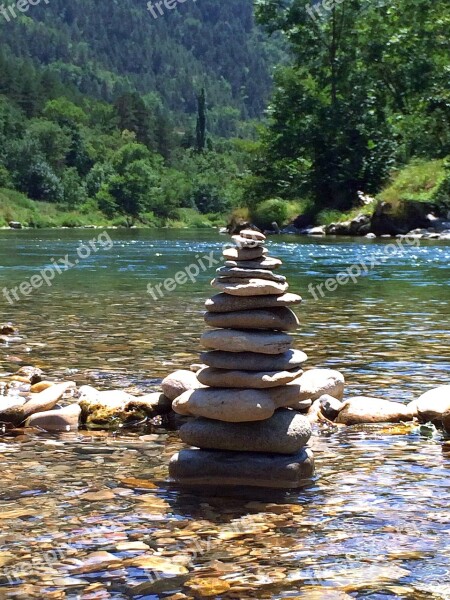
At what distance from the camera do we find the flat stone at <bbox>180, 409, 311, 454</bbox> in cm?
663

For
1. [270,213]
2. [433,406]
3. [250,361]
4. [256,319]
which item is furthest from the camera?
[270,213]

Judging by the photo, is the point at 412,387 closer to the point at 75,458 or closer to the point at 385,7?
the point at 75,458

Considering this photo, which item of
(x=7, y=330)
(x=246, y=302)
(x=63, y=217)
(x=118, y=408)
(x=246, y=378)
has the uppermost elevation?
(x=246, y=302)

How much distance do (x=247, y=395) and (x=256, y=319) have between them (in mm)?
664

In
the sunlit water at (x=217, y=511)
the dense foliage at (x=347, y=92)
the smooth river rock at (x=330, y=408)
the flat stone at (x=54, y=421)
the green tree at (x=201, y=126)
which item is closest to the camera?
the sunlit water at (x=217, y=511)

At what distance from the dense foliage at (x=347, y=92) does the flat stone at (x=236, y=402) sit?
160ft

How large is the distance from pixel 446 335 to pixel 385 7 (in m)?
48.5

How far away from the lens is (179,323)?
15.2 m

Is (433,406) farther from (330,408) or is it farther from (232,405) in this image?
(232,405)

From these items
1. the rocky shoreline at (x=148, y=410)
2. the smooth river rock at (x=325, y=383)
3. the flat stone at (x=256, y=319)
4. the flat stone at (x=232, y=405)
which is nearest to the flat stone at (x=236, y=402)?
the flat stone at (x=232, y=405)

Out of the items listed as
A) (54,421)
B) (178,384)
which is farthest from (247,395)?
(54,421)

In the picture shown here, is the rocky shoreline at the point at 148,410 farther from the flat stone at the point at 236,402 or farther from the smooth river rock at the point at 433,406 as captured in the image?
the flat stone at the point at 236,402

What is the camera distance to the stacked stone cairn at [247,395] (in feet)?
21.5

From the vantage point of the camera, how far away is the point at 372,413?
833cm
